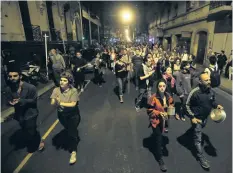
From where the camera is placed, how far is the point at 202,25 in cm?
1692

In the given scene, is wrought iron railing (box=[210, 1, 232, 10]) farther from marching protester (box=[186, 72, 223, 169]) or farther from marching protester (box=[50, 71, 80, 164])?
marching protester (box=[50, 71, 80, 164])

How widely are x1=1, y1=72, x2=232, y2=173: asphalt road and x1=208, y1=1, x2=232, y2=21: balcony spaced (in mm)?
10001

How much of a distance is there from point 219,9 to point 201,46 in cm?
489

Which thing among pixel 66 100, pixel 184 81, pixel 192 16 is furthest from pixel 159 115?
pixel 192 16

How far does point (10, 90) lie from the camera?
3.46m

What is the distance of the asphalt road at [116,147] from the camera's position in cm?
359

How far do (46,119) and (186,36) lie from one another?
19.3 meters

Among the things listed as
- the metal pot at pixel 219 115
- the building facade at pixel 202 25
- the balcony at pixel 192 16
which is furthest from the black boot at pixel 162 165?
the balcony at pixel 192 16

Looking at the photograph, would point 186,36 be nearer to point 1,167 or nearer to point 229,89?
point 229,89

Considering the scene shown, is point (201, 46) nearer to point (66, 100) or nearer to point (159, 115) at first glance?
point (159, 115)

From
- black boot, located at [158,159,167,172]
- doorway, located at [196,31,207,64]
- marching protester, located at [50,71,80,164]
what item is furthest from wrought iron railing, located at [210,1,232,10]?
marching protester, located at [50,71,80,164]

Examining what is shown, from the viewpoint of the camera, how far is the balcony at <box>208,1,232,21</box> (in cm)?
1261

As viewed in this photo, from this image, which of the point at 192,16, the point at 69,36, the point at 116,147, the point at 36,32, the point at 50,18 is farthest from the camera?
the point at 69,36

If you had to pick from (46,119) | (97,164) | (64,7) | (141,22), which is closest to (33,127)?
(97,164)
